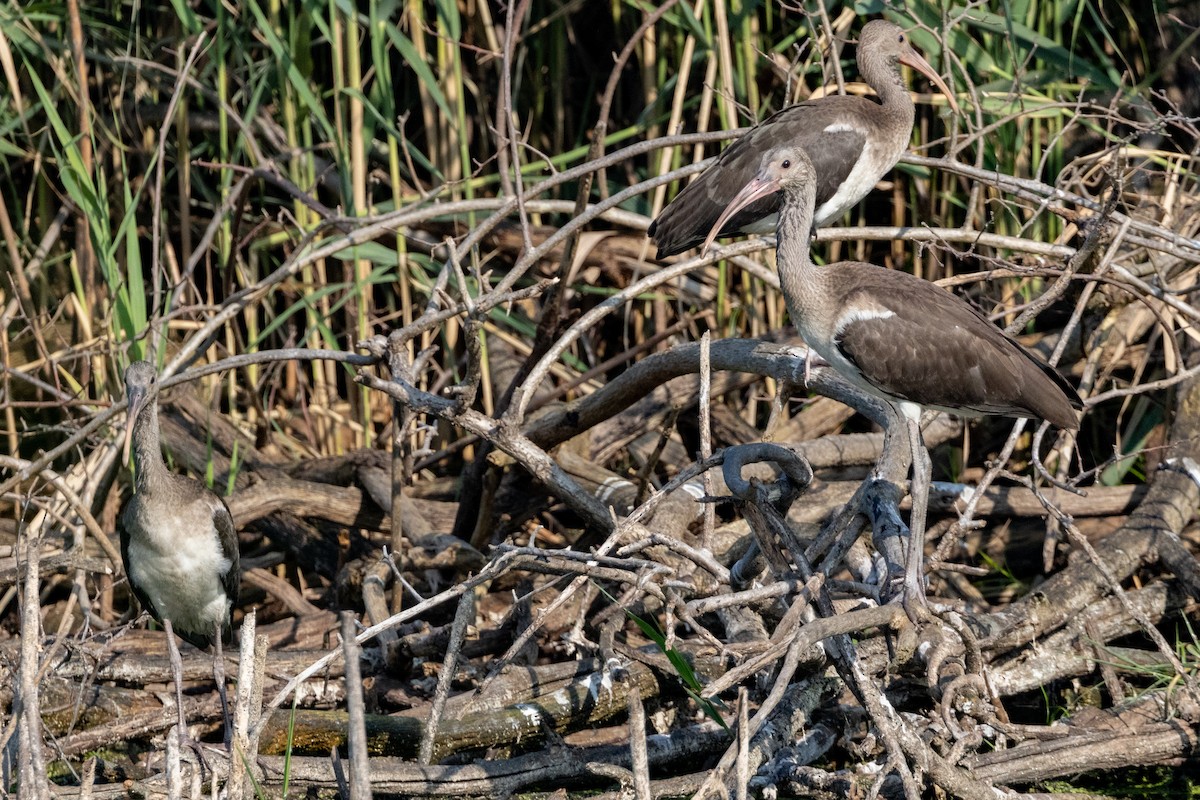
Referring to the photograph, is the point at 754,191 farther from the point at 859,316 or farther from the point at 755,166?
the point at 755,166

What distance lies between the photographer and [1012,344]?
15.5 ft

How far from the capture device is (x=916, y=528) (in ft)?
13.7

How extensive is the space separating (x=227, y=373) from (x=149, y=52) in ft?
4.93

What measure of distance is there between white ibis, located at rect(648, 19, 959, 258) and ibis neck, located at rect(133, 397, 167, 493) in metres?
2.17

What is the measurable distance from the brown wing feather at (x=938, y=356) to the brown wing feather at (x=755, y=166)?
113cm

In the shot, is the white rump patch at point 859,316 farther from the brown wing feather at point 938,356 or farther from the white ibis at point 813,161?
the white ibis at point 813,161

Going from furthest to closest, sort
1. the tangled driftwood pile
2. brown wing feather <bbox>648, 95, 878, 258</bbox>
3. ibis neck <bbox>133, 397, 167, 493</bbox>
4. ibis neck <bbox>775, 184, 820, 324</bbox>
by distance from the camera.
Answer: brown wing feather <bbox>648, 95, 878, 258</bbox> → ibis neck <bbox>133, 397, 167, 493</bbox> → ibis neck <bbox>775, 184, 820, 324</bbox> → the tangled driftwood pile

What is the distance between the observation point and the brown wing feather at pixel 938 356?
451cm

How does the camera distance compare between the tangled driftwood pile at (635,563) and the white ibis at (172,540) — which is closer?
the tangled driftwood pile at (635,563)

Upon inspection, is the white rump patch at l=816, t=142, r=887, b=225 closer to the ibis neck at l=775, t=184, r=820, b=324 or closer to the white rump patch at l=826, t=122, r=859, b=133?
the white rump patch at l=826, t=122, r=859, b=133

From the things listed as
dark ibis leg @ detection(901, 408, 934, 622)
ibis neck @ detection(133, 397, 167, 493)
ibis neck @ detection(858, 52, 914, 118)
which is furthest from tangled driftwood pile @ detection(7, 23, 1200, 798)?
ibis neck @ detection(858, 52, 914, 118)

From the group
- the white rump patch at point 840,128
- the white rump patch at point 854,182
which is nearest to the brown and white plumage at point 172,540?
the white rump patch at point 854,182

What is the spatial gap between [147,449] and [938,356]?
9.07 feet

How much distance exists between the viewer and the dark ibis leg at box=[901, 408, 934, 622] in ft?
12.8
